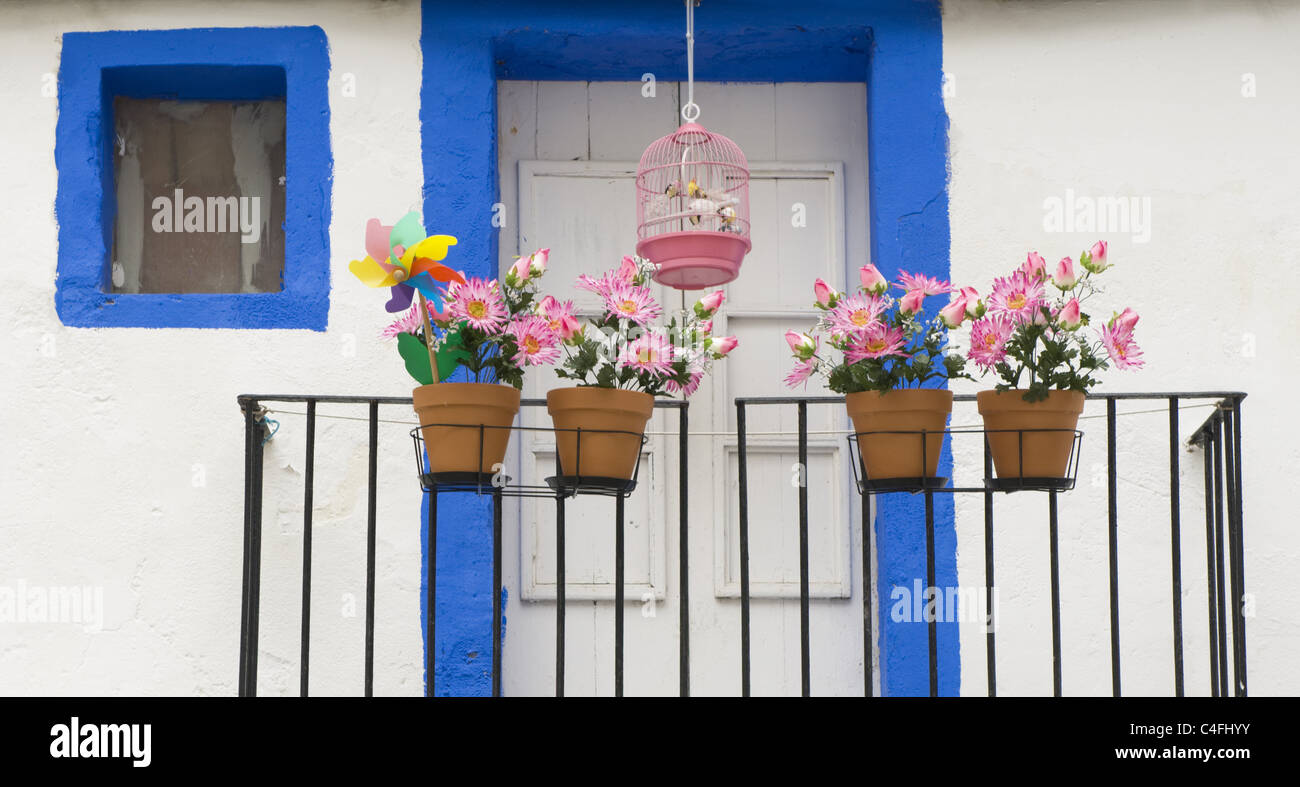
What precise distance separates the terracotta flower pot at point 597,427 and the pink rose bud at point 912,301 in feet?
2.14

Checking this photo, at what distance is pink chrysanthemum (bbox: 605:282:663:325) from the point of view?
11.5 feet

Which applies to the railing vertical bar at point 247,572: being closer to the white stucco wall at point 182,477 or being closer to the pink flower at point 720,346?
the white stucco wall at point 182,477

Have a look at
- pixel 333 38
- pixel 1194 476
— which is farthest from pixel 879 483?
pixel 333 38

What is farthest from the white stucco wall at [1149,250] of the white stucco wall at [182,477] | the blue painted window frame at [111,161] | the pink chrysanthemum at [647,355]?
the blue painted window frame at [111,161]

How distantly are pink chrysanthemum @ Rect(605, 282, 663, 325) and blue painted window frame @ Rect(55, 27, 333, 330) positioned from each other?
1491mm

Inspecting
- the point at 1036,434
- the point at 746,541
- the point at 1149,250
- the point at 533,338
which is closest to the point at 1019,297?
the point at 1036,434

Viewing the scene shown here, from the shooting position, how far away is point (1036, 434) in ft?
11.5

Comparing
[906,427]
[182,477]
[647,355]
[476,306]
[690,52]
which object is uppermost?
[690,52]

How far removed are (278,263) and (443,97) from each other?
0.79 meters

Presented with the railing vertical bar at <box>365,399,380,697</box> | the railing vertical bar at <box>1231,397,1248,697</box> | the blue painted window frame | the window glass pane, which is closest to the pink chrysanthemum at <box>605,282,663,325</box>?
the railing vertical bar at <box>365,399,380,697</box>

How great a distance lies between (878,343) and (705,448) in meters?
1.46

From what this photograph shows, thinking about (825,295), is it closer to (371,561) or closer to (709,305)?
(709,305)

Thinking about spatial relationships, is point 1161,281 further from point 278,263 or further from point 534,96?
point 278,263

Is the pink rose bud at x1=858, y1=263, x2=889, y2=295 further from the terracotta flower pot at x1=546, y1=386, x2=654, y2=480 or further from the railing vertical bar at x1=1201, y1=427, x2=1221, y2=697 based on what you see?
the railing vertical bar at x1=1201, y1=427, x2=1221, y2=697
